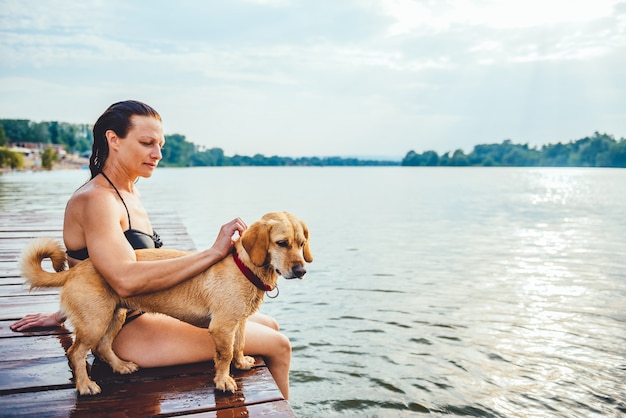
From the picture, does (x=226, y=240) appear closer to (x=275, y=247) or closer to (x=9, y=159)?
(x=275, y=247)

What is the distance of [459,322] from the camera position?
8.48 m

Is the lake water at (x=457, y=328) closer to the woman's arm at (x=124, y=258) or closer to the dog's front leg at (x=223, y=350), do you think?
the dog's front leg at (x=223, y=350)

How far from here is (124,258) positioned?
9.68 feet

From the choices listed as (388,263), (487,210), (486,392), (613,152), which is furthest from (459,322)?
(613,152)

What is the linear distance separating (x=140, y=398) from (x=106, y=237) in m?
0.94

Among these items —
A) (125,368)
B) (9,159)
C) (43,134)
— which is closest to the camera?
(125,368)

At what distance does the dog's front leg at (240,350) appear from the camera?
3275 millimetres

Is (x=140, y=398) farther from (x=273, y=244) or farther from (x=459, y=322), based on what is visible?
(x=459, y=322)

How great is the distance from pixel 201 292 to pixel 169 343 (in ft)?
1.72

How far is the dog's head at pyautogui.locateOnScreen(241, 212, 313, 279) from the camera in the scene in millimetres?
3029

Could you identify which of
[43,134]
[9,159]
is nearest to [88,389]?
[9,159]

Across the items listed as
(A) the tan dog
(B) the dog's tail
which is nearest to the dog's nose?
(A) the tan dog

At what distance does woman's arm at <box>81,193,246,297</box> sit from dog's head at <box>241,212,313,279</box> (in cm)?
18

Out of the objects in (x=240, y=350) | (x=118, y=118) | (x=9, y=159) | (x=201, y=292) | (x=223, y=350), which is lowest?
(x=240, y=350)
